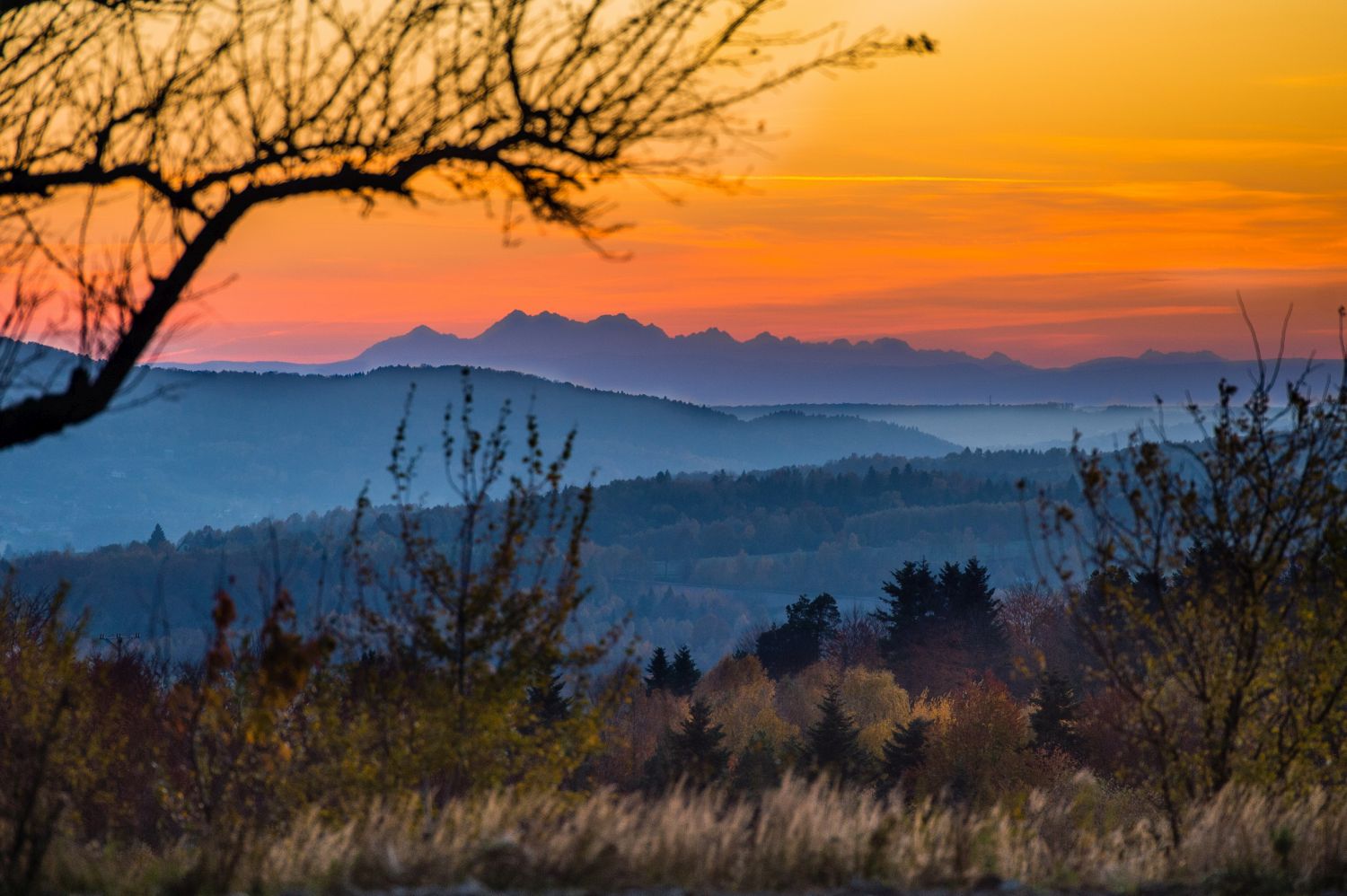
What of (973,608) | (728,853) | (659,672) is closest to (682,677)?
(659,672)

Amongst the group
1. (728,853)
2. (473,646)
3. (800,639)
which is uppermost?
(473,646)

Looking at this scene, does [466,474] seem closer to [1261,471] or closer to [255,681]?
[255,681]

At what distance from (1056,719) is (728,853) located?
43468mm

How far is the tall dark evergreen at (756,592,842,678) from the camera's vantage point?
99.4m

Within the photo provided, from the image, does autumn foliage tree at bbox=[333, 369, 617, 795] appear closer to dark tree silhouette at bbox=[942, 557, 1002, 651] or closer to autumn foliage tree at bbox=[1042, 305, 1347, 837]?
autumn foliage tree at bbox=[1042, 305, 1347, 837]

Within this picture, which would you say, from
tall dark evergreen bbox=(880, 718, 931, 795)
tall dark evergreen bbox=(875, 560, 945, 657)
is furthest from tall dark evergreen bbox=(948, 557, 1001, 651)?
tall dark evergreen bbox=(880, 718, 931, 795)

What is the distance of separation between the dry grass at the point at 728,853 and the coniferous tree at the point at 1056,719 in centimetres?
4068

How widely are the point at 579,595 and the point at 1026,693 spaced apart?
75351 millimetres

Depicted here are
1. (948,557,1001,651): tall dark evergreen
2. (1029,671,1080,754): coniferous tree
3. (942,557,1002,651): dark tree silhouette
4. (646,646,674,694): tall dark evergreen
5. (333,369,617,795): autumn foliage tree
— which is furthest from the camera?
(948,557,1001,651): tall dark evergreen

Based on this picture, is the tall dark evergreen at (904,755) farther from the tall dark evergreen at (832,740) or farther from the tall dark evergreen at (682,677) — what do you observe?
the tall dark evergreen at (682,677)

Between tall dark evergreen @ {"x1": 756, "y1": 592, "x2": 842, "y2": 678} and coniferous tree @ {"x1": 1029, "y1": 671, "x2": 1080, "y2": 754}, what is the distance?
159 ft

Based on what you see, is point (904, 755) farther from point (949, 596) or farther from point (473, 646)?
point (949, 596)

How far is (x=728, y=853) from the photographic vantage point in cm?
820

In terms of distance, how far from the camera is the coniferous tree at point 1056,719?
160 feet
